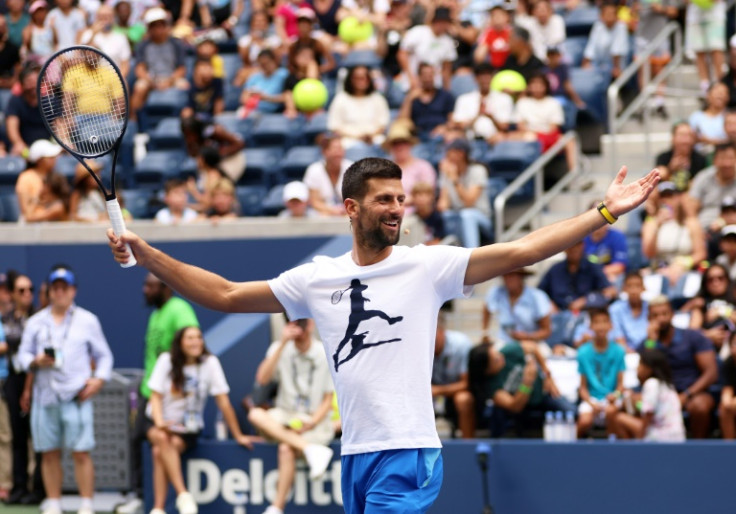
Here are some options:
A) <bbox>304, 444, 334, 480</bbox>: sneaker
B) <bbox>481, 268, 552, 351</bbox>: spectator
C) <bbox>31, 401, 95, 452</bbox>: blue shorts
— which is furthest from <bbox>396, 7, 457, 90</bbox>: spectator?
<bbox>304, 444, 334, 480</bbox>: sneaker

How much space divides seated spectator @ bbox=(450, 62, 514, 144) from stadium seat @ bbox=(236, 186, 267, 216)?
6.77 ft

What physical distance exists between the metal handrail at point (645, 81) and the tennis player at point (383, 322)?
323 inches

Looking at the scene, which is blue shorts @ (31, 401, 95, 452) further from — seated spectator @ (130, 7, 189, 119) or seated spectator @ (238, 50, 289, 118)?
seated spectator @ (130, 7, 189, 119)

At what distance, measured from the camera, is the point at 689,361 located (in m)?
10.2

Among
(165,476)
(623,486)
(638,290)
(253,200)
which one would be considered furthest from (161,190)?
(623,486)

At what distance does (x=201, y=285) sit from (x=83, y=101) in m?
2.30

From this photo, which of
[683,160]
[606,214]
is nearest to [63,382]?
[683,160]

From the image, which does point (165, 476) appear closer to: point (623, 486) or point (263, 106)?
point (623, 486)

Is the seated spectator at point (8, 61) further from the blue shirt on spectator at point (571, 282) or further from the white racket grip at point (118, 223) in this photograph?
the white racket grip at point (118, 223)

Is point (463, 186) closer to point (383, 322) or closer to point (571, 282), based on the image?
point (571, 282)

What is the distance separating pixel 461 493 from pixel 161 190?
5.84 m

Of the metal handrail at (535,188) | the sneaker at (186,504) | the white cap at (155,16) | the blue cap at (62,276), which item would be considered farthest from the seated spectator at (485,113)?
the sneaker at (186,504)

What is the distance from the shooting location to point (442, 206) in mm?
12734

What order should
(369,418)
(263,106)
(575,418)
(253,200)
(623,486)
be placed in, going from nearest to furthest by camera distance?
(369,418)
(623,486)
(575,418)
(253,200)
(263,106)
